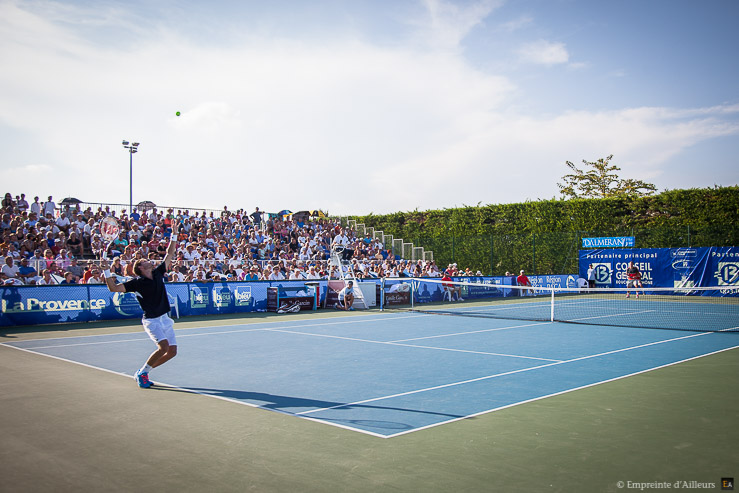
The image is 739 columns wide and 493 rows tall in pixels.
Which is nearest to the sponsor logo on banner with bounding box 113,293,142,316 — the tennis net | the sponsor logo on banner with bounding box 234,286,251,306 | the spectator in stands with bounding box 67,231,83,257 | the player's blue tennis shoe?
the sponsor logo on banner with bounding box 234,286,251,306

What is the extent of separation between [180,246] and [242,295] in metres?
4.64

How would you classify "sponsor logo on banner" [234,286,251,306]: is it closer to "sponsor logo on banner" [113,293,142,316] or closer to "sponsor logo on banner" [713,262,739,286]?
"sponsor logo on banner" [113,293,142,316]

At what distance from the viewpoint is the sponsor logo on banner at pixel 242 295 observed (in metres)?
22.5

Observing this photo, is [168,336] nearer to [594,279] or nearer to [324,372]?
[324,372]

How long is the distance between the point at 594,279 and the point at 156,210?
25412 millimetres

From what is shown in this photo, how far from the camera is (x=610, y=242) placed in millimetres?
35844

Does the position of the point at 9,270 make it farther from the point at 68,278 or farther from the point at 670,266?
the point at 670,266

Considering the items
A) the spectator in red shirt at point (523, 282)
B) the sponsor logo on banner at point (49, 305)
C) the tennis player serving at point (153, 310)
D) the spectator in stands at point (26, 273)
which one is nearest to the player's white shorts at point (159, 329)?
the tennis player serving at point (153, 310)

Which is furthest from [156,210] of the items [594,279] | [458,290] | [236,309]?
[594,279]

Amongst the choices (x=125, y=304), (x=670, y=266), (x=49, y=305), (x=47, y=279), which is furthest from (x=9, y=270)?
(x=670, y=266)

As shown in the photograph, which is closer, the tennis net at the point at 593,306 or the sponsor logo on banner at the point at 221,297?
the tennis net at the point at 593,306

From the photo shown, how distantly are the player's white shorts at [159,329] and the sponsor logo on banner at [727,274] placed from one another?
3070 cm

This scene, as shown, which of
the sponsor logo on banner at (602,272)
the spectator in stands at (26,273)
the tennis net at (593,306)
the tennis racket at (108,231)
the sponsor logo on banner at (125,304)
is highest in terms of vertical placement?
the tennis racket at (108,231)

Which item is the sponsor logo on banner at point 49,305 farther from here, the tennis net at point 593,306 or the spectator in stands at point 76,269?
the tennis net at point 593,306
